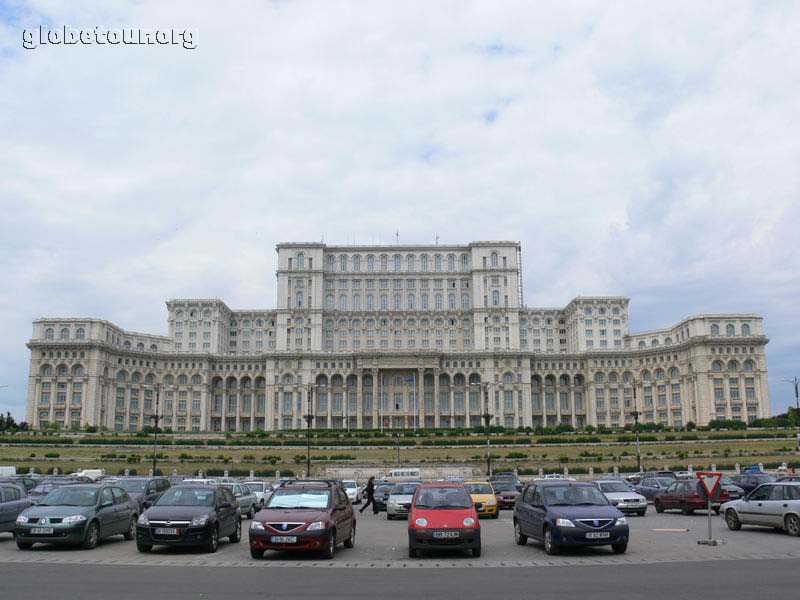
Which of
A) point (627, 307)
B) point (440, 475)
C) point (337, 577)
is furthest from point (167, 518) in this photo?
point (627, 307)

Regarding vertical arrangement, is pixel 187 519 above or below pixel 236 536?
above

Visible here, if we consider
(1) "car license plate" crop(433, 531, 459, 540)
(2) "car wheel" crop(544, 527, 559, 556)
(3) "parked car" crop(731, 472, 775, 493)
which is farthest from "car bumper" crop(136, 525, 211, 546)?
(3) "parked car" crop(731, 472, 775, 493)

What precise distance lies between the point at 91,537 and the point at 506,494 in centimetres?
2173

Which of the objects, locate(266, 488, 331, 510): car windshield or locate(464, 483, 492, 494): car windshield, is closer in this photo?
locate(266, 488, 331, 510): car windshield

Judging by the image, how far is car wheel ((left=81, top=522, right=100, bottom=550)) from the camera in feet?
64.6

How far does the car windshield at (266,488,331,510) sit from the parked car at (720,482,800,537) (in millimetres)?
13194

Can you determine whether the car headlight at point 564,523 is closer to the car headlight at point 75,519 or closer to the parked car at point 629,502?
the car headlight at point 75,519

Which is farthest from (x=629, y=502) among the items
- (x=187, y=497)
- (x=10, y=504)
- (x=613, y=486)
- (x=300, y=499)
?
(x=10, y=504)

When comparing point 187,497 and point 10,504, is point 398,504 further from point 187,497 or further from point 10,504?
point 10,504

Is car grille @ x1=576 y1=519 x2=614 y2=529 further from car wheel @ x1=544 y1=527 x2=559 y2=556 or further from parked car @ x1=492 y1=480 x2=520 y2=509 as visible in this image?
parked car @ x1=492 y1=480 x2=520 y2=509

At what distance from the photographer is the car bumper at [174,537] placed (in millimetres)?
18938

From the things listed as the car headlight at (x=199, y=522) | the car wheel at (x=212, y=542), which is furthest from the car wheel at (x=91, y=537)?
the car wheel at (x=212, y=542)

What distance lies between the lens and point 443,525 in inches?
718

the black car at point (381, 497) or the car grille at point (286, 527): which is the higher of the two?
the car grille at point (286, 527)
